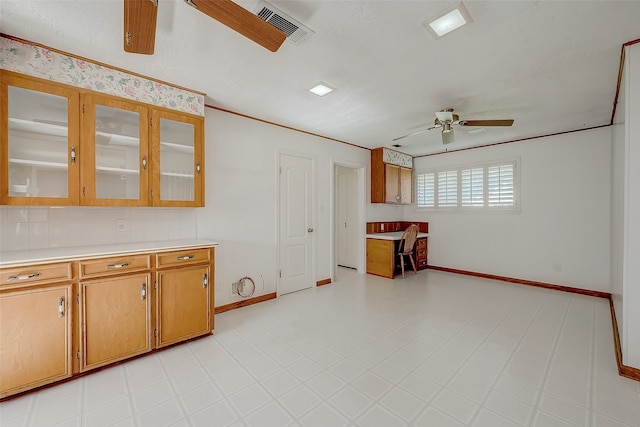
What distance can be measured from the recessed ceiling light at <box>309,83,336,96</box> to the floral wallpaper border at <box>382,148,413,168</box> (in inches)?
109

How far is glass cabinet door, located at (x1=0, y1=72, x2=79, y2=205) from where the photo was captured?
1963 millimetres

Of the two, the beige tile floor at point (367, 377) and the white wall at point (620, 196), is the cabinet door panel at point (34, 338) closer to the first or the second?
the beige tile floor at point (367, 377)

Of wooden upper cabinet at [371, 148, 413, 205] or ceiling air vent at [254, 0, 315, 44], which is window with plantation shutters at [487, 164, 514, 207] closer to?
wooden upper cabinet at [371, 148, 413, 205]

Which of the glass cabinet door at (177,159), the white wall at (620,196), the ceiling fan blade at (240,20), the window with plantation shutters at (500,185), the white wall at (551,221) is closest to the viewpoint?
the ceiling fan blade at (240,20)

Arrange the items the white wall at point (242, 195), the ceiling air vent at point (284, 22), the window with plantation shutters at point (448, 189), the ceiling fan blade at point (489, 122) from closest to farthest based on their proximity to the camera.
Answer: the ceiling air vent at point (284, 22) → the ceiling fan blade at point (489, 122) → the white wall at point (242, 195) → the window with plantation shutters at point (448, 189)

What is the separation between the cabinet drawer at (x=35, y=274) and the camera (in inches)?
70.3

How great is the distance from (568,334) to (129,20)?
4.46 meters

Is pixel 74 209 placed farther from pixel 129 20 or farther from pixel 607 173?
pixel 607 173

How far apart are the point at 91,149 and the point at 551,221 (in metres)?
6.15

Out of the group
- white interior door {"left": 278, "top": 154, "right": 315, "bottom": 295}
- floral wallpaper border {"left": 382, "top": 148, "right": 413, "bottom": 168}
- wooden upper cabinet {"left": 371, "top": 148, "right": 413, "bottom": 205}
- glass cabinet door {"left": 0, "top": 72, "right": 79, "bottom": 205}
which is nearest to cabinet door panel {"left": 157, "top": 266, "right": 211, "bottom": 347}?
glass cabinet door {"left": 0, "top": 72, "right": 79, "bottom": 205}

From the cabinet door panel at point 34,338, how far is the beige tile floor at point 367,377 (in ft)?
0.41

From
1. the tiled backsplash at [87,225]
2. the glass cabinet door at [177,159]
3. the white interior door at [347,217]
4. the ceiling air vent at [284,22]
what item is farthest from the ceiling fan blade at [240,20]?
the white interior door at [347,217]

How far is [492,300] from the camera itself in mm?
3834

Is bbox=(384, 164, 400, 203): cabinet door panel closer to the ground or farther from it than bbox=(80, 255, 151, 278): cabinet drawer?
farther from it
